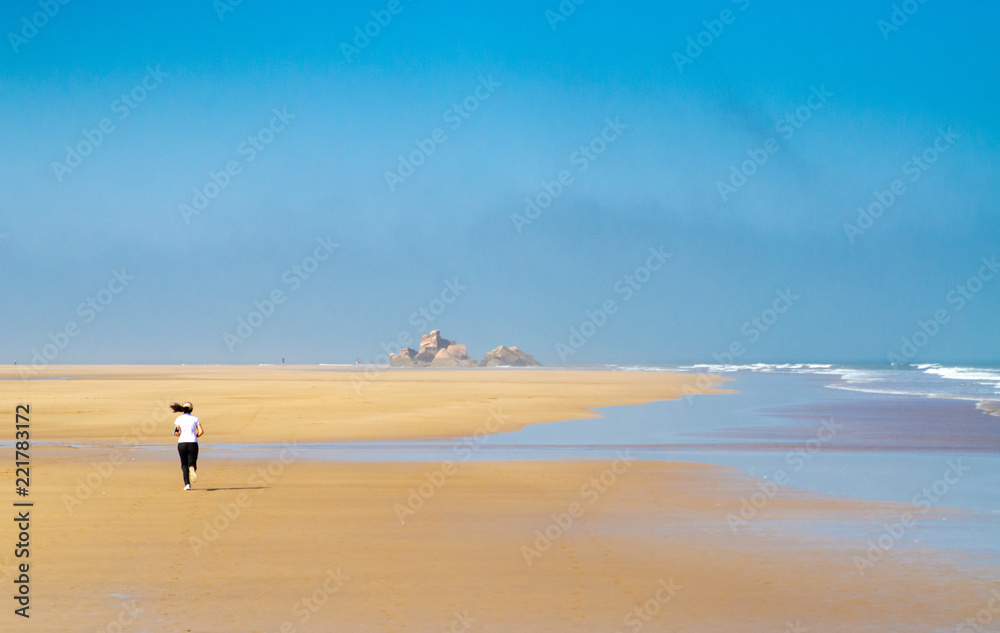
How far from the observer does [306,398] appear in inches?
1842

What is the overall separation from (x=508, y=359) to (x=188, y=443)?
175688 millimetres

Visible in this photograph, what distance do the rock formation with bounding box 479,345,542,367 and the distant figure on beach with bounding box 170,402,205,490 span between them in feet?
562

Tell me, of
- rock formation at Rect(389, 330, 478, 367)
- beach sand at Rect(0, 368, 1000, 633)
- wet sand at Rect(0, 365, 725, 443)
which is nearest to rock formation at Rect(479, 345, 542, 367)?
rock formation at Rect(389, 330, 478, 367)

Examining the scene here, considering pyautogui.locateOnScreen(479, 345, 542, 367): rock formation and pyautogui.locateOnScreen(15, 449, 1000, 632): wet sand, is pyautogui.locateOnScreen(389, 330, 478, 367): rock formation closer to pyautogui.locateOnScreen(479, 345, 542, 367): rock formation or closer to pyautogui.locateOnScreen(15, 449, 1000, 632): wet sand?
pyautogui.locateOnScreen(479, 345, 542, 367): rock formation

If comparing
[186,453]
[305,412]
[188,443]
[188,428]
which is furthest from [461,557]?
[305,412]

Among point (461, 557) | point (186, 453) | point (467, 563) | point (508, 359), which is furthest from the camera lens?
point (508, 359)

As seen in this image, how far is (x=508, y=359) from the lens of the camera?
191500 mm

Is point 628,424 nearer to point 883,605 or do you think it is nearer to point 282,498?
point 282,498

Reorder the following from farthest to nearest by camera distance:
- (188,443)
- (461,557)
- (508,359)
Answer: (508,359), (188,443), (461,557)

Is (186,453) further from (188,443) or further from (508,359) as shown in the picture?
(508,359)

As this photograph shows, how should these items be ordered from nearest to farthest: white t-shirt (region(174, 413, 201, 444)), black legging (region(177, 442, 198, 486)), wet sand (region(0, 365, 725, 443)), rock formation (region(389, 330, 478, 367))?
1. black legging (region(177, 442, 198, 486))
2. white t-shirt (region(174, 413, 201, 444))
3. wet sand (region(0, 365, 725, 443))
4. rock formation (region(389, 330, 478, 367))

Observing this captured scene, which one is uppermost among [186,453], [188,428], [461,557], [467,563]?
[188,428]

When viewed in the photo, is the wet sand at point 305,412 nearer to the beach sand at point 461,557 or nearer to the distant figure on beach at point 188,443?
the distant figure on beach at point 188,443

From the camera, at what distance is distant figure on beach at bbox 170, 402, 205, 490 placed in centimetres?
1598
